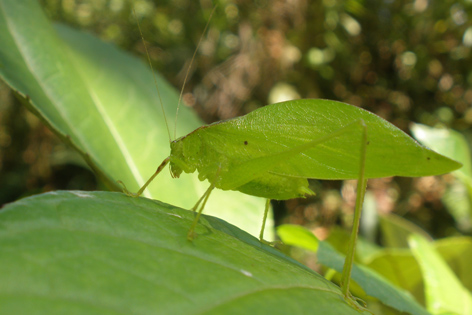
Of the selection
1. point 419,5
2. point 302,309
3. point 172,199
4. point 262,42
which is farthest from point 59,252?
point 419,5

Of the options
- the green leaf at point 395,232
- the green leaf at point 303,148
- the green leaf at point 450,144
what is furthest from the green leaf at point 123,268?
the green leaf at point 395,232

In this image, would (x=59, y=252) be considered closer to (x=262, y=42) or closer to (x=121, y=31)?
(x=262, y=42)

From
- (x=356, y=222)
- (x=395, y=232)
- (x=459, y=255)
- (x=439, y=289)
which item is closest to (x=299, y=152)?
(x=356, y=222)

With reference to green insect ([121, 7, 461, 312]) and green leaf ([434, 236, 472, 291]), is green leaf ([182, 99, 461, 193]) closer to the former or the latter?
green insect ([121, 7, 461, 312])

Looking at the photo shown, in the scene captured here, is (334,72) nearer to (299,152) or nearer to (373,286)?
(299,152)

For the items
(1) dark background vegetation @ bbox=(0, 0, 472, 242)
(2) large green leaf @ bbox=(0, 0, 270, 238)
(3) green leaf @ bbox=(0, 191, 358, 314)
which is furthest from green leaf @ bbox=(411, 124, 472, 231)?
(1) dark background vegetation @ bbox=(0, 0, 472, 242)
